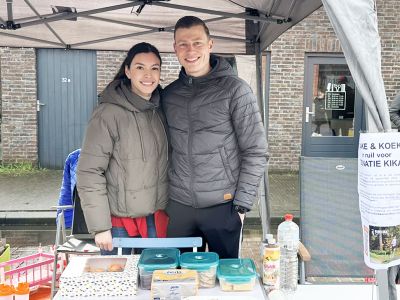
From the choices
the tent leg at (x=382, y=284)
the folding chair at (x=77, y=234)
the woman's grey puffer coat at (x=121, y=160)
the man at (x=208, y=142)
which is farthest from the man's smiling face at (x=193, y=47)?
the folding chair at (x=77, y=234)

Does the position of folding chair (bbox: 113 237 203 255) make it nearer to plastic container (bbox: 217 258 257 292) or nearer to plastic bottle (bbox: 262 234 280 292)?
plastic container (bbox: 217 258 257 292)

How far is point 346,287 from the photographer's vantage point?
2.32 m

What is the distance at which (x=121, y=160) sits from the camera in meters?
2.67

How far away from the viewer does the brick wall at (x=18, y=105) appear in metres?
10.2

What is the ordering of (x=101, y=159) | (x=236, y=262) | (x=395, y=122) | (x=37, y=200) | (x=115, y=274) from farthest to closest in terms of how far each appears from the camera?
1. (x=37, y=200)
2. (x=395, y=122)
3. (x=101, y=159)
4. (x=236, y=262)
5. (x=115, y=274)

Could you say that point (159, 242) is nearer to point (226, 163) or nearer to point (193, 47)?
point (226, 163)

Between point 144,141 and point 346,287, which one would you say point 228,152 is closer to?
point 144,141

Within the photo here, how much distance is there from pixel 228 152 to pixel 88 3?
A: 6.12 feet

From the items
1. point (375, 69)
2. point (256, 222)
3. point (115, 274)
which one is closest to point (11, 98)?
point (256, 222)

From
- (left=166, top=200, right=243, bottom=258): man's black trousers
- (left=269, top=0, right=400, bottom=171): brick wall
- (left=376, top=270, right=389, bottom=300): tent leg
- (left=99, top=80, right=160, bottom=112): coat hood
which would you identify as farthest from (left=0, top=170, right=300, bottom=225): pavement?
(left=376, top=270, right=389, bottom=300): tent leg

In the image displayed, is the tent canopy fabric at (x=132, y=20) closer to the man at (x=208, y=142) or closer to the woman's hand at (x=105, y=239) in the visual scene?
the man at (x=208, y=142)

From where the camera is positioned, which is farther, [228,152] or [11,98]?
[11,98]

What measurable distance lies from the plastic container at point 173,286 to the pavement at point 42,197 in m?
5.16

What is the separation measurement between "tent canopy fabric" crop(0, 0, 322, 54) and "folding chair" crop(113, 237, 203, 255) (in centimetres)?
156
